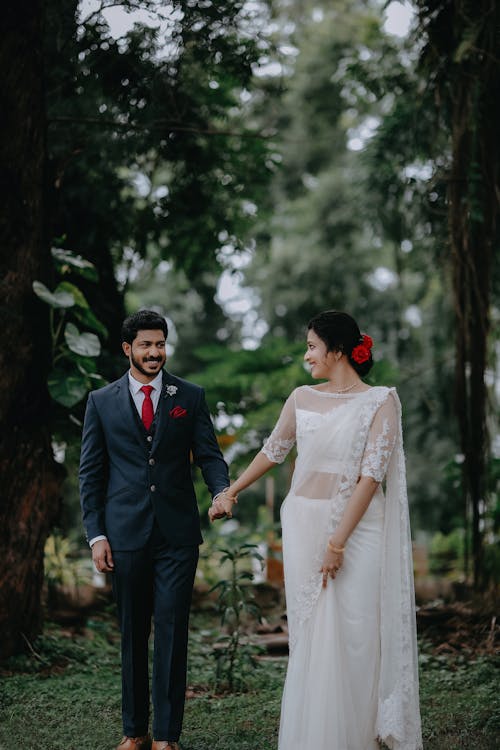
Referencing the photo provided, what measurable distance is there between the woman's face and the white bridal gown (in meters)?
0.12

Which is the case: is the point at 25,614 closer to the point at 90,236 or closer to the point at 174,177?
the point at 90,236

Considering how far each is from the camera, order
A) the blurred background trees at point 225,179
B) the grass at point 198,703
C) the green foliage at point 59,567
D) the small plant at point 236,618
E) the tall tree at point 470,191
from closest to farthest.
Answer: the grass at point 198,703 < the small plant at point 236,618 < the blurred background trees at point 225,179 < the tall tree at point 470,191 < the green foliage at point 59,567

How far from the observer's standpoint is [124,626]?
4.13 meters

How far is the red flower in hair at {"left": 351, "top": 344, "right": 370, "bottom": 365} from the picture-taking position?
4059 mm

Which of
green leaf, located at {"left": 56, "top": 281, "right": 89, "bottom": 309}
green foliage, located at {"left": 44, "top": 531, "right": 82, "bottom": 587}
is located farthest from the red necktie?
green foliage, located at {"left": 44, "top": 531, "right": 82, "bottom": 587}

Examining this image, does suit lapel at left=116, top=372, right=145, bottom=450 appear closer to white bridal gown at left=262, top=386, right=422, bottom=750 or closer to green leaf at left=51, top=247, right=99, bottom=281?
white bridal gown at left=262, top=386, right=422, bottom=750

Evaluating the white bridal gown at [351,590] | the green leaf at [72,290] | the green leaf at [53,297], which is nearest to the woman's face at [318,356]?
the white bridal gown at [351,590]

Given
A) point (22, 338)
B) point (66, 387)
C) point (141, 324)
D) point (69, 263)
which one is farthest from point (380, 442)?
point (69, 263)

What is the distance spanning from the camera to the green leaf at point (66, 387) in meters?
5.81

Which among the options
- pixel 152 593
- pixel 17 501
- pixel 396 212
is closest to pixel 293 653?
pixel 152 593

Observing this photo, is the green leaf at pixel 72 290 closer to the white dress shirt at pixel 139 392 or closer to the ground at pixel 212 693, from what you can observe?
the white dress shirt at pixel 139 392

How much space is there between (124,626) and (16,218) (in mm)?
3073

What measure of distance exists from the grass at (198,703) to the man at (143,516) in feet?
1.52

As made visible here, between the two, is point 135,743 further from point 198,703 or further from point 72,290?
point 72,290
